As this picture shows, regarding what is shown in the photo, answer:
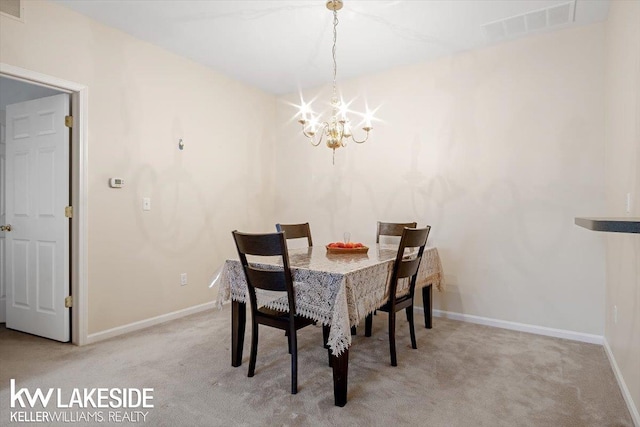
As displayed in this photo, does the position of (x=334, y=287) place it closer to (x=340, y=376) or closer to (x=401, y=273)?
(x=340, y=376)

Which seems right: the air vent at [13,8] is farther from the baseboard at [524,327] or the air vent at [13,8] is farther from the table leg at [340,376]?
the baseboard at [524,327]

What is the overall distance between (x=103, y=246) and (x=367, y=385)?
7.66ft

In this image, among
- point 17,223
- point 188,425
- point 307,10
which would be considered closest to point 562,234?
point 307,10

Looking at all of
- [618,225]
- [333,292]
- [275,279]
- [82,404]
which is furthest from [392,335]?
[82,404]

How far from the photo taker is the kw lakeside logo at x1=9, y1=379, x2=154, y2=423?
6.20 ft

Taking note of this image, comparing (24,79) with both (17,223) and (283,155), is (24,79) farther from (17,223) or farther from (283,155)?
(283,155)

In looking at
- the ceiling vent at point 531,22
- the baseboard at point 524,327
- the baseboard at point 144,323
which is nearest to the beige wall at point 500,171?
the baseboard at point 524,327

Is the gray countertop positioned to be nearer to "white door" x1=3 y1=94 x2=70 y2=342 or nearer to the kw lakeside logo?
the kw lakeside logo

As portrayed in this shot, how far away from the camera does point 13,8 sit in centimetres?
251

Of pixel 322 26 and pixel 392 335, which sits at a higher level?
pixel 322 26

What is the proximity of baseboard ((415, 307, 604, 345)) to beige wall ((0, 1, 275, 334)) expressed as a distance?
243 centimetres

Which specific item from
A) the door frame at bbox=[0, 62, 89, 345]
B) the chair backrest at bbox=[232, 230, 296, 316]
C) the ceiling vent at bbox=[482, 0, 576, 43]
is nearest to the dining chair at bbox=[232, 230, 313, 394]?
the chair backrest at bbox=[232, 230, 296, 316]

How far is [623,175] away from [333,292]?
188 cm

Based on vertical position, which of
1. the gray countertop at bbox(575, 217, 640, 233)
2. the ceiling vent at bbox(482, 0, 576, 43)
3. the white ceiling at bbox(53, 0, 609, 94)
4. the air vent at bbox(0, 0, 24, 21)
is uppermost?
the white ceiling at bbox(53, 0, 609, 94)
